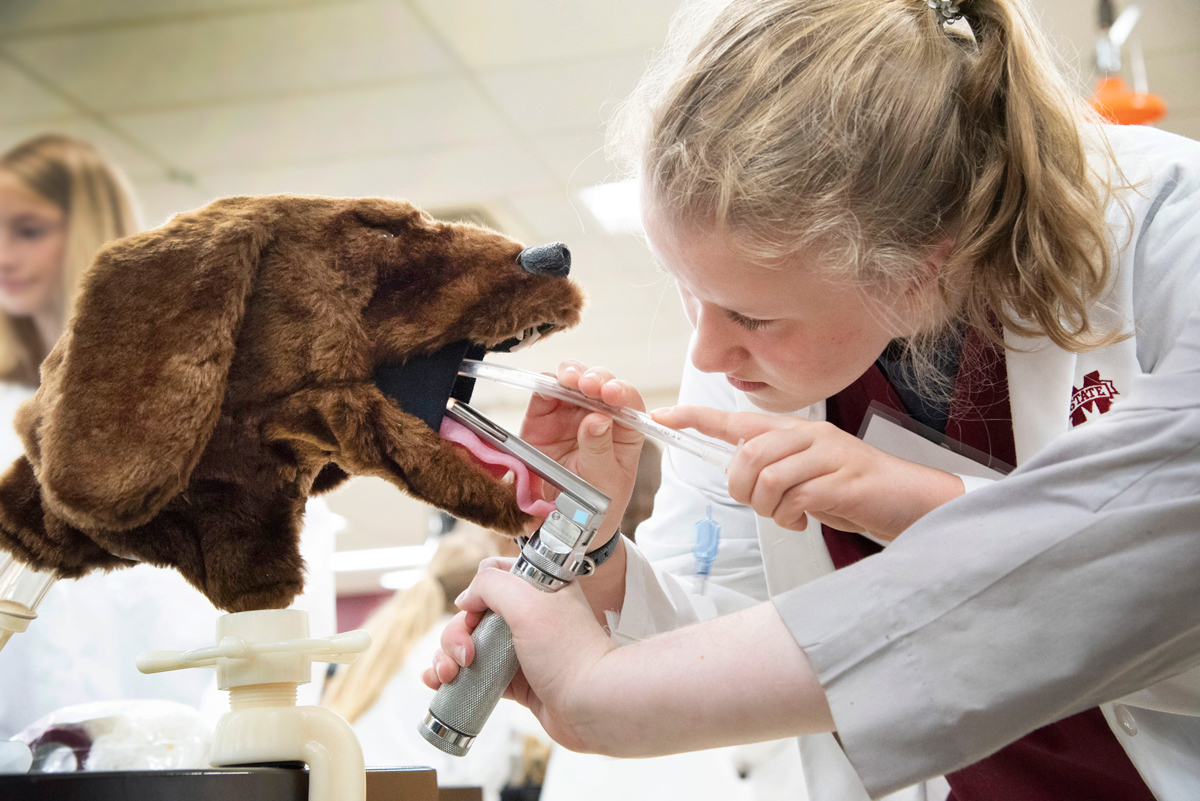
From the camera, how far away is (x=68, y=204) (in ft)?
5.45

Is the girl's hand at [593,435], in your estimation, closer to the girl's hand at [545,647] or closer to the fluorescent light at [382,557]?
the girl's hand at [545,647]

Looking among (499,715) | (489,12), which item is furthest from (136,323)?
(489,12)

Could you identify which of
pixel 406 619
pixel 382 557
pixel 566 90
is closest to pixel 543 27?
pixel 566 90

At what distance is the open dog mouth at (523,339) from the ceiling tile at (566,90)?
1962 millimetres

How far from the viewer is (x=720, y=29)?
0.73 m

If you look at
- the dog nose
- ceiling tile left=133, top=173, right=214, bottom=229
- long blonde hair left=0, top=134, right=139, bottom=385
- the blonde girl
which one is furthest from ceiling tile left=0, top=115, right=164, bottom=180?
the dog nose

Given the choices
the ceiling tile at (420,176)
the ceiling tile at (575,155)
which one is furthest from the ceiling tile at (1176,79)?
the ceiling tile at (420,176)

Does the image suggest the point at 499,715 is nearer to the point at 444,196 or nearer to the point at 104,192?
the point at 104,192

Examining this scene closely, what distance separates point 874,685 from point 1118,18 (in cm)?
231

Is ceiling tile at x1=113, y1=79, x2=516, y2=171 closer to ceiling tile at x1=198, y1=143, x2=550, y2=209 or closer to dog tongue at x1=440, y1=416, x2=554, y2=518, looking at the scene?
ceiling tile at x1=198, y1=143, x2=550, y2=209

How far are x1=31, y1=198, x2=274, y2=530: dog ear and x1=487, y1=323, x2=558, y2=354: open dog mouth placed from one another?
163mm

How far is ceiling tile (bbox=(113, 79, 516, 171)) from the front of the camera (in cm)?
267

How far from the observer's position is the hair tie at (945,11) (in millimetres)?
732

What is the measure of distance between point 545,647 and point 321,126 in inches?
100
